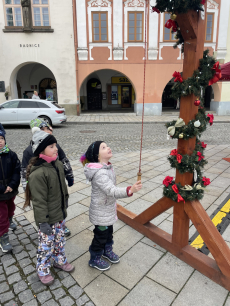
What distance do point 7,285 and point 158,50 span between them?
16971 mm

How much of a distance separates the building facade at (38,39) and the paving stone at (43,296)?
51.2 feet

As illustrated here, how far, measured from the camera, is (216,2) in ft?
52.3

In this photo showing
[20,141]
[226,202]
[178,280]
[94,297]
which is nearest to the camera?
A: [94,297]

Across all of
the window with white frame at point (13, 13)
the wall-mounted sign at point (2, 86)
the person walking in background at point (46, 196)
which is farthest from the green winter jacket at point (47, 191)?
the window with white frame at point (13, 13)

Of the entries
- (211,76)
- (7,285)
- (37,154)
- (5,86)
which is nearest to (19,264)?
(7,285)

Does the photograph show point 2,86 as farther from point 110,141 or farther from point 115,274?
point 115,274

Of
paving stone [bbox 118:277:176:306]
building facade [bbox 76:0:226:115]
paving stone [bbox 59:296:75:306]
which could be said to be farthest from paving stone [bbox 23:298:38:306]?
building facade [bbox 76:0:226:115]

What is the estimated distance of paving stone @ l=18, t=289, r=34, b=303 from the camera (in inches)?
84.7

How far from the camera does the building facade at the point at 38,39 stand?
15484mm

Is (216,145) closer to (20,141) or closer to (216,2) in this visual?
(20,141)

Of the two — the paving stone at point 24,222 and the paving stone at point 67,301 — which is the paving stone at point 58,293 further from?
the paving stone at point 24,222

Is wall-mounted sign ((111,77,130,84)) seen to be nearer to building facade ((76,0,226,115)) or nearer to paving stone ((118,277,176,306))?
building facade ((76,0,226,115))

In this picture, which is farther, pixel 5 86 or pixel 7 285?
pixel 5 86

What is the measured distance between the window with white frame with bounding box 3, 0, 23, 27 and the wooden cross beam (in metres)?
17.1
